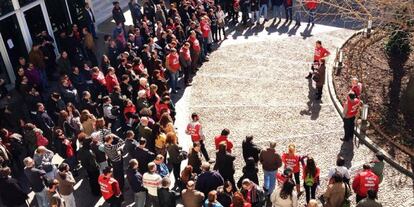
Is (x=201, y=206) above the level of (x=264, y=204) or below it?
above

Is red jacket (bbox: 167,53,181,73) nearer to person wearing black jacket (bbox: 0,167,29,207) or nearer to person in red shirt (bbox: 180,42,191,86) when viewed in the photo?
person in red shirt (bbox: 180,42,191,86)

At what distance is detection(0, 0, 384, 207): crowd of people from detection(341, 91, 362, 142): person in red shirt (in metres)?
0.03

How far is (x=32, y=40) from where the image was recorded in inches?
693

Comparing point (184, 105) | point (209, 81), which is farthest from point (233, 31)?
point (184, 105)

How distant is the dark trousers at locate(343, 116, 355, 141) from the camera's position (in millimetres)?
13305

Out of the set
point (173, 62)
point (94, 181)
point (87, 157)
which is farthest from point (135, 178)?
point (173, 62)

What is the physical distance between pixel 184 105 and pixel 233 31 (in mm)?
6333

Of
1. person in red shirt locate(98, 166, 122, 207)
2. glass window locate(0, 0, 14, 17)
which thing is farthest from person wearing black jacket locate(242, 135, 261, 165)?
glass window locate(0, 0, 14, 17)

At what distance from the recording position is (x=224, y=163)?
1090 cm

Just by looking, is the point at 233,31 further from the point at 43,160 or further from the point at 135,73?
the point at 43,160

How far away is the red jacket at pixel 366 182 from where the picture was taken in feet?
33.2

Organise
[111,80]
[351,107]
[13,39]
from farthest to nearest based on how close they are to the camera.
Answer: [13,39] → [111,80] → [351,107]

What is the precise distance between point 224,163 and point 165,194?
1517 mm

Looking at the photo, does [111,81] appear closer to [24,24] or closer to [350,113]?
[24,24]
